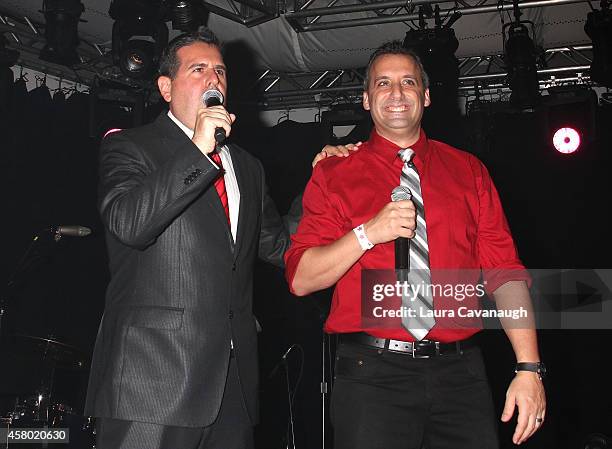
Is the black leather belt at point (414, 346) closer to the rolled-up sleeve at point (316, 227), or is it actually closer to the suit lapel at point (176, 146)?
the rolled-up sleeve at point (316, 227)

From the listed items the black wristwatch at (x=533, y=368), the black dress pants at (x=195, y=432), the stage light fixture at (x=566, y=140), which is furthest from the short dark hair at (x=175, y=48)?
the stage light fixture at (x=566, y=140)

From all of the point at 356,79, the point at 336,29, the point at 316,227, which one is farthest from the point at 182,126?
the point at 356,79

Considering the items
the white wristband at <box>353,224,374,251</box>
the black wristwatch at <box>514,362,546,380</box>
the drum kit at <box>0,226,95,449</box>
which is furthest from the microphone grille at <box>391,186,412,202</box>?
the drum kit at <box>0,226,95,449</box>

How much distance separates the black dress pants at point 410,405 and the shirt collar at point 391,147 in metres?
0.71

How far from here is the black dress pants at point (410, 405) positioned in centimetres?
201

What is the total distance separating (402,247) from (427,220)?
300mm

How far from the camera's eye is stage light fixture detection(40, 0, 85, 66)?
5484 mm

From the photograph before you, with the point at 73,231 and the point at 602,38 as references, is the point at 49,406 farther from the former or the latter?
the point at 602,38

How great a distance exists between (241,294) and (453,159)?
94 cm

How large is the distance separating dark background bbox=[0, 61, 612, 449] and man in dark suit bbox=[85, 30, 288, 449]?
437 centimetres

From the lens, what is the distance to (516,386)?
6.80 ft

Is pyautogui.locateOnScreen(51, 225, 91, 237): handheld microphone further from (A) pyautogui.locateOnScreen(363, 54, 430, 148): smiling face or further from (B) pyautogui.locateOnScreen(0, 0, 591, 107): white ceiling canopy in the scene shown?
(B) pyautogui.locateOnScreen(0, 0, 591, 107): white ceiling canopy

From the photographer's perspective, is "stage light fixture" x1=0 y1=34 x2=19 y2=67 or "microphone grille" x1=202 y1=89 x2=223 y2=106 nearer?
"microphone grille" x1=202 y1=89 x2=223 y2=106

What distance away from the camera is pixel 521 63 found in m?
5.60
